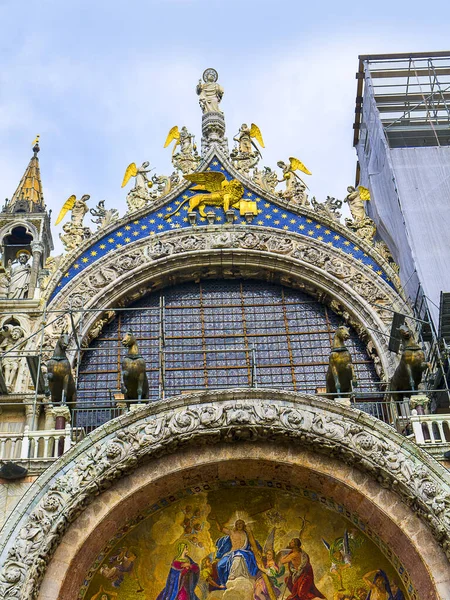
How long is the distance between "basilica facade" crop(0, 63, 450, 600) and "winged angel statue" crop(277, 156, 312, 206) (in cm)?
4

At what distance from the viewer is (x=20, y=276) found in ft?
60.0

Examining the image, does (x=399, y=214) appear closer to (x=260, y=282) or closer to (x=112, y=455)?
(x=260, y=282)

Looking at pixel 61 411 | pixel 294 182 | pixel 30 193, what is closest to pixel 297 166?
pixel 294 182

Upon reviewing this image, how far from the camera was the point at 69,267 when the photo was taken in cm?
1817

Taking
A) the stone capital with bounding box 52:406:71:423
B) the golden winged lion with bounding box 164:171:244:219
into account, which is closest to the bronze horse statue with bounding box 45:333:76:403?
the stone capital with bounding box 52:406:71:423

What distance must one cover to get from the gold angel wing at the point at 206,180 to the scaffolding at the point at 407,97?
481 centimetres

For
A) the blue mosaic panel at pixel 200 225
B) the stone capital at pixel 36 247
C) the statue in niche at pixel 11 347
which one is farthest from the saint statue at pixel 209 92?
the statue in niche at pixel 11 347

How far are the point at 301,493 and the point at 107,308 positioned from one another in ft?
19.0

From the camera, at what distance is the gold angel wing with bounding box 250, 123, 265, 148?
68.7ft

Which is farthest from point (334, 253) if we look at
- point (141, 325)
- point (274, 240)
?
point (141, 325)

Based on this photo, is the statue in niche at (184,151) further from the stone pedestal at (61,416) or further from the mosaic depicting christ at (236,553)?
the mosaic depicting christ at (236,553)

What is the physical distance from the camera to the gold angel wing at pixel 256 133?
21.0 metres

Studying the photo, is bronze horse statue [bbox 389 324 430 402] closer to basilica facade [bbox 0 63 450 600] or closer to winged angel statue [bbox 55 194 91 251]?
basilica facade [bbox 0 63 450 600]

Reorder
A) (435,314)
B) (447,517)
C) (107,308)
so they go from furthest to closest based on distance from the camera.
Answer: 1. (107,308)
2. (435,314)
3. (447,517)
